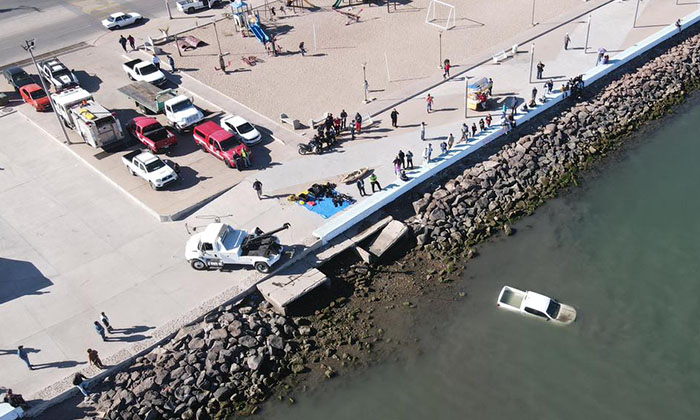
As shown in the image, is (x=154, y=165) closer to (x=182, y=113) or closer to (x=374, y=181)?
(x=182, y=113)

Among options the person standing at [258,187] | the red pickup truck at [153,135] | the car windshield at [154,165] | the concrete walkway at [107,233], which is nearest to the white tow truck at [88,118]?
the red pickup truck at [153,135]

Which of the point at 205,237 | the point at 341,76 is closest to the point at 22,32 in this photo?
the point at 341,76

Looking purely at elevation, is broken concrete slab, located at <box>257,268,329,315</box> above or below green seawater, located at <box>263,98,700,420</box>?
above

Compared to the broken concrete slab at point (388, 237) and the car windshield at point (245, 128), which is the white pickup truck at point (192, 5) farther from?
the broken concrete slab at point (388, 237)

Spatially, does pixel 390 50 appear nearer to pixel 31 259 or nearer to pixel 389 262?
pixel 389 262

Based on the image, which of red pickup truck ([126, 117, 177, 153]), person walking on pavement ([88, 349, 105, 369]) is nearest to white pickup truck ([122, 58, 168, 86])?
red pickup truck ([126, 117, 177, 153])

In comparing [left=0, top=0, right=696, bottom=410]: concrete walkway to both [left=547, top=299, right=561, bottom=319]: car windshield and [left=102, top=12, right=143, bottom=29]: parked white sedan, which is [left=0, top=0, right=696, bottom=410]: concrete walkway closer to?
[left=547, top=299, right=561, bottom=319]: car windshield

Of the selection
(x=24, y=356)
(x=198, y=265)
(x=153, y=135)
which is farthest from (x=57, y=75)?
(x=24, y=356)
